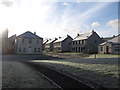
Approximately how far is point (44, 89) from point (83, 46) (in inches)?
2308

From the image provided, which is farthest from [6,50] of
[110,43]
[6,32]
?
[110,43]

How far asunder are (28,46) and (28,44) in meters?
0.70

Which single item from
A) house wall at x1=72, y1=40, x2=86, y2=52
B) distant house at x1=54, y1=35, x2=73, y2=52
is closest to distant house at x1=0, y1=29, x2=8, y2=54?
distant house at x1=54, y1=35, x2=73, y2=52

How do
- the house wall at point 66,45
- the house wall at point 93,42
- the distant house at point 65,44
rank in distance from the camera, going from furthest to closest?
the house wall at point 66,45
the distant house at point 65,44
the house wall at point 93,42

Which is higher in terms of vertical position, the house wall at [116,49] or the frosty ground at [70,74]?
the house wall at [116,49]

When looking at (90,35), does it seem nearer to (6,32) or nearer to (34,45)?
(34,45)

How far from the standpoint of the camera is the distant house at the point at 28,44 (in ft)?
164

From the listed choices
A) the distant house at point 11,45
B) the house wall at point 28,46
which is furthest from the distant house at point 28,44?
the distant house at point 11,45

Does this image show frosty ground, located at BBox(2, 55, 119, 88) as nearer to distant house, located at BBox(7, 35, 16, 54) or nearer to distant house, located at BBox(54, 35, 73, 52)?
distant house, located at BBox(7, 35, 16, 54)

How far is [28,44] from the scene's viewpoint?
168 feet

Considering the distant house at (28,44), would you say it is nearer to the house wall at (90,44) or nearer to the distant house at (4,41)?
the distant house at (4,41)

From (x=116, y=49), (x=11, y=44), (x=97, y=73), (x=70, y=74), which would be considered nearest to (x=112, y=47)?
(x=116, y=49)

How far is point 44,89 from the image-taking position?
8008mm

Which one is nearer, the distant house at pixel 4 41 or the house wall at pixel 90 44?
the distant house at pixel 4 41
